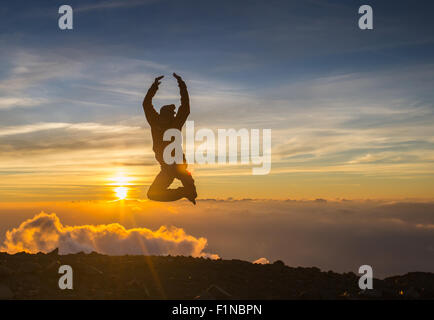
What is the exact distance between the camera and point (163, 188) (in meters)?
15.5

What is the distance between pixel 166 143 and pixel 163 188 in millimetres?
1564

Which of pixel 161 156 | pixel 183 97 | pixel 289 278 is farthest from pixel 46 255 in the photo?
pixel 289 278

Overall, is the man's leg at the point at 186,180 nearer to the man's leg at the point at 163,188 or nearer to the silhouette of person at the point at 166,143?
the silhouette of person at the point at 166,143

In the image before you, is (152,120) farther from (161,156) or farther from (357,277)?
(357,277)

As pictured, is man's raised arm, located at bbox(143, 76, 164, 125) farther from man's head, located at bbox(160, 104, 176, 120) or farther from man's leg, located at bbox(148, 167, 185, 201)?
man's leg, located at bbox(148, 167, 185, 201)

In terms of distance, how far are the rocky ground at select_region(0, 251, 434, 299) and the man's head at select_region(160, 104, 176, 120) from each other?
4922 mm

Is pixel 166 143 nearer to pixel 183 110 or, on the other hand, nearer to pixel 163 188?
pixel 183 110

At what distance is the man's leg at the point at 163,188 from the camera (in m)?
15.4

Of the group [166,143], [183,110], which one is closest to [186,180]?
[166,143]

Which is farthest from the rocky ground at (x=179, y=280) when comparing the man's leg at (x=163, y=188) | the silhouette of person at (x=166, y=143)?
the silhouette of person at (x=166, y=143)

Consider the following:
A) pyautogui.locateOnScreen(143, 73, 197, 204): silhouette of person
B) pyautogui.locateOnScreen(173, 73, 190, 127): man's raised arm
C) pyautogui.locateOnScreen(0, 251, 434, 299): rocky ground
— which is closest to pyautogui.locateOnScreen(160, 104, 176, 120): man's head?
pyautogui.locateOnScreen(143, 73, 197, 204): silhouette of person

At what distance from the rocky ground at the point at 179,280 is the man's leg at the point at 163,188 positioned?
223 cm

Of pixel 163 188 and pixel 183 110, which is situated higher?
pixel 183 110
